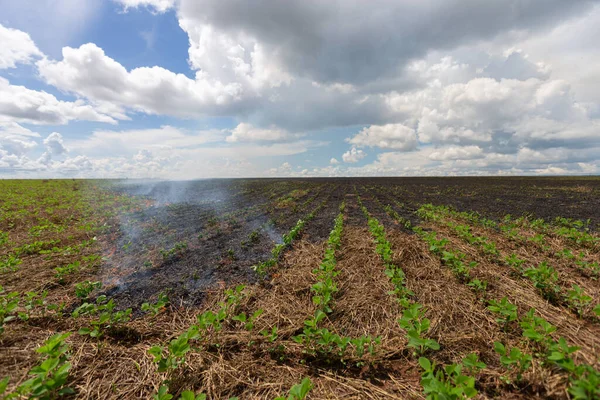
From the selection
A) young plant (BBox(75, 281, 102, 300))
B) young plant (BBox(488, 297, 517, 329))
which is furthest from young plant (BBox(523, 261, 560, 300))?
young plant (BBox(75, 281, 102, 300))

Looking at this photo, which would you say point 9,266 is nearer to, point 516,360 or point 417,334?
point 417,334

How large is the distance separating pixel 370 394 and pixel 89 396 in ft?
9.02

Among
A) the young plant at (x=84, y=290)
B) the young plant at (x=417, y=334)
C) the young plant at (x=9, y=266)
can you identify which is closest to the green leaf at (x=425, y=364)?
the young plant at (x=417, y=334)

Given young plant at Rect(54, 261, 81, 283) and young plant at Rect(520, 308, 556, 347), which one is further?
young plant at Rect(54, 261, 81, 283)

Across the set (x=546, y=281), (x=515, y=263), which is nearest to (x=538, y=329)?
(x=546, y=281)

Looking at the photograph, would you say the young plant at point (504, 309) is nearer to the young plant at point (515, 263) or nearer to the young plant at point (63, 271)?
the young plant at point (515, 263)

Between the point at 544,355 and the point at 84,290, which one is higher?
the point at 544,355

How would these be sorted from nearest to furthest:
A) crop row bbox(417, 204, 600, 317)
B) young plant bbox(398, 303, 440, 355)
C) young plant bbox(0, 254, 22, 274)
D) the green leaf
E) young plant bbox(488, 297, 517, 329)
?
the green leaf, young plant bbox(398, 303, 440, 355), young plant bbox(488, 297, 517, 329), crop row bbox(417, 204, 600, 317), young plant bbox(0, 254, 22, 274)

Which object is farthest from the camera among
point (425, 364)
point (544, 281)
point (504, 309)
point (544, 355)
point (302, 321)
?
point (544, 281)

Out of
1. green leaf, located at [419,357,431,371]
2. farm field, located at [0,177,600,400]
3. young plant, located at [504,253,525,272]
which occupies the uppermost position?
green leaf, located at [419,357,431,371]

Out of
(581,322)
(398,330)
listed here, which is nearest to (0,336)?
(398,330)

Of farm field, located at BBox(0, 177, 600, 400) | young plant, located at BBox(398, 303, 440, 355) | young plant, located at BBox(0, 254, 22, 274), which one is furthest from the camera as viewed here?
young plant, located at BBox(0, 254, 22, 274)

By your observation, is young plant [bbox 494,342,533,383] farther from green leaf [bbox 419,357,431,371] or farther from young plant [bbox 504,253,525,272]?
young plant [bbox 504,253,525,272]

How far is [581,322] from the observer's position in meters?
3.18
